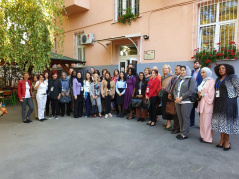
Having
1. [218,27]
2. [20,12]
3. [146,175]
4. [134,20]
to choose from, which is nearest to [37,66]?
[20,12]

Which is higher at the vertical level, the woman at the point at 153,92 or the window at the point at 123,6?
the window at the point at 123,6

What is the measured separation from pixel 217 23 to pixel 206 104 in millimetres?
4551

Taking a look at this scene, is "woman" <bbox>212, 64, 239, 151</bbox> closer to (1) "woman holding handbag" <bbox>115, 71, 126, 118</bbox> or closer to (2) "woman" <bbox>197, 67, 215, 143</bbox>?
(2) "woman" <bbox>197, 67, 215, 143</bbox>

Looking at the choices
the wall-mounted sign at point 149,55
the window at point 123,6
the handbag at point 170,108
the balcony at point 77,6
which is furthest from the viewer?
the balcony at point 77,6

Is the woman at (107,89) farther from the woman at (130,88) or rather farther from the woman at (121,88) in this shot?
the woman at (130,88)

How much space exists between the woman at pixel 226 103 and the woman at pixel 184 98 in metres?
0.61

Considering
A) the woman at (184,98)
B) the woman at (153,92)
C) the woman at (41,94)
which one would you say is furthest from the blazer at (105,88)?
the woman at (184,98)

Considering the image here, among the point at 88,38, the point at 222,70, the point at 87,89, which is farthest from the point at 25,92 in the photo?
the point at 88,38

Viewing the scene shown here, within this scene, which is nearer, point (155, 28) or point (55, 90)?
point (55, 90)

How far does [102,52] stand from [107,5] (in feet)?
8.91

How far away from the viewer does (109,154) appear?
347cm

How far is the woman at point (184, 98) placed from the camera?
4160 millimetres

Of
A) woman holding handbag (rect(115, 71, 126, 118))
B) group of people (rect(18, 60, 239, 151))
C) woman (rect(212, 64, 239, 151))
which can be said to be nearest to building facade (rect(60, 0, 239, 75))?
group of people (rect(18, 60, 239, 151))

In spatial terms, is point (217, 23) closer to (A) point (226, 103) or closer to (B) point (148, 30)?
(B) point (148, 30)
